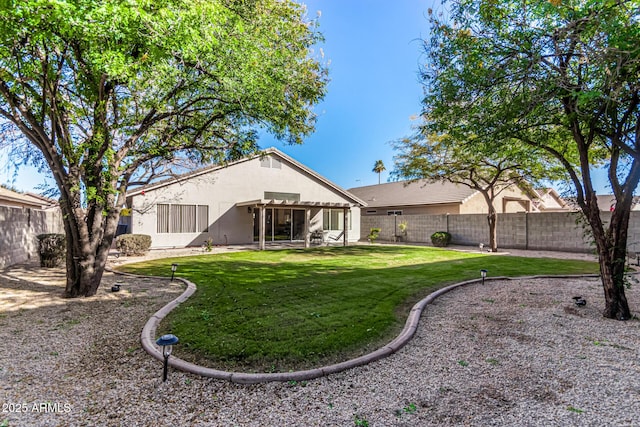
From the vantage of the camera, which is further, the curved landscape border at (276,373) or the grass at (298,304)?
the grass at (298,304)

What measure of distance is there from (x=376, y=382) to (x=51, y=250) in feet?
35.6

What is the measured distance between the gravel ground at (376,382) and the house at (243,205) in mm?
10512

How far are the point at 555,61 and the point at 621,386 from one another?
4.55 metres

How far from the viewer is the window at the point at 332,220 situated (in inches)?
813

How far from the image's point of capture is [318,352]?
3.82m

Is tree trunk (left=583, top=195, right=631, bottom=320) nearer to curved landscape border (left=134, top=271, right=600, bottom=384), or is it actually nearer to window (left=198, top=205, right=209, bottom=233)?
curved landscape border (left=134, top=271, right=600, bottom=384)

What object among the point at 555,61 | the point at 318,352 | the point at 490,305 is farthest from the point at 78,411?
the point at 555,61

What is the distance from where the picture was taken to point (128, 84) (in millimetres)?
5480

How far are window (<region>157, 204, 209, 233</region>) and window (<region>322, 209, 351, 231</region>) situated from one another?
7294mm

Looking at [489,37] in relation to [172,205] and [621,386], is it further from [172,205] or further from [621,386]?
[172,205]

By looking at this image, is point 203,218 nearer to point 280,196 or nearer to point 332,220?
point 280,196

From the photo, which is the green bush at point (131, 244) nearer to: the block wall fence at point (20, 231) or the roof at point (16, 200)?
the block wall fence at point (20, 231)

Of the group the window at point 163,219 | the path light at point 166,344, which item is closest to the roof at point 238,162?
the window at point 163,219

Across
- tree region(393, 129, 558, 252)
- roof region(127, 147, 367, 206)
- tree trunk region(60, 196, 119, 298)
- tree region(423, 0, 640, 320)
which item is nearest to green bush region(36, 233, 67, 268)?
tree trunk region(60, 196, 119, 298)
